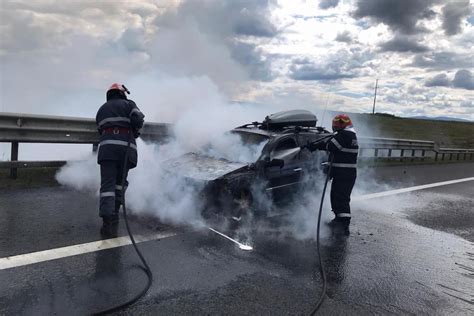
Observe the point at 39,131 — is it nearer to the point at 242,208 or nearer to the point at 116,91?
the point at 116,91

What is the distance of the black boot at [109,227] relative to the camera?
16.7 feet

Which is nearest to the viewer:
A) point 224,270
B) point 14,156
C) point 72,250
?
point 224,270

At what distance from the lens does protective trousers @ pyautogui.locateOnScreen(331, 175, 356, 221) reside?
6.47m

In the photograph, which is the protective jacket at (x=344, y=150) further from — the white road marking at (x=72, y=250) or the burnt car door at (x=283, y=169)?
the white road marking at (x=72, y=250)

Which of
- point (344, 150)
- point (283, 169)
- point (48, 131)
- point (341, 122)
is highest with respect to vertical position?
point (341, 122)

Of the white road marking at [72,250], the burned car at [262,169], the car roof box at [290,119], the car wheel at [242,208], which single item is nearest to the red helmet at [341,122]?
the burned car at [262,169]

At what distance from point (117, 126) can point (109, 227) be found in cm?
132

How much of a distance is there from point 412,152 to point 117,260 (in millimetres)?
16873

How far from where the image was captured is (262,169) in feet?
20.9

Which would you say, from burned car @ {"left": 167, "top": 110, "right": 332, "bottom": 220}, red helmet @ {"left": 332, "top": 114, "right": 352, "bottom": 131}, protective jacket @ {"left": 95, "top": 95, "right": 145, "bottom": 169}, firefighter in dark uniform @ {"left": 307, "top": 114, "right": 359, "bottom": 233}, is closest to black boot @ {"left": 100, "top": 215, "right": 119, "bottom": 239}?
protective jacket @ {"left": 95, "top": 95, "right": 145, "bottom": 169}

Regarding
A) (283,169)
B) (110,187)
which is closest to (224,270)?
(110,187)

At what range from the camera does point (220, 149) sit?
7.25 meters

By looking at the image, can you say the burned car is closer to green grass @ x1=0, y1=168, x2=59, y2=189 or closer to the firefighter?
the firefighter

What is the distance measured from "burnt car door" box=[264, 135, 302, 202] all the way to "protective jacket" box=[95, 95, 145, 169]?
219cm
